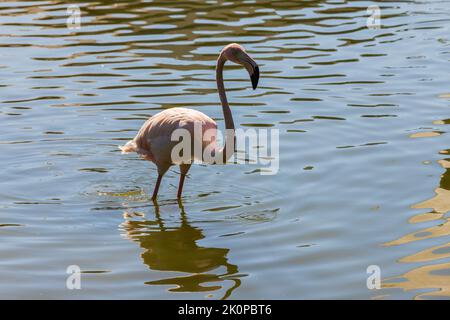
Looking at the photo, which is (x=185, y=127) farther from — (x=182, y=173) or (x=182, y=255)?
(x=182, y=255)

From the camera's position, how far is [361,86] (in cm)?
1268

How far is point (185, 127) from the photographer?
8.80m

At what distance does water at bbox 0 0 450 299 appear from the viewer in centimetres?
775

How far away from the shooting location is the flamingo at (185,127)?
8.42 meters

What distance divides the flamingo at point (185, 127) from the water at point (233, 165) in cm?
49

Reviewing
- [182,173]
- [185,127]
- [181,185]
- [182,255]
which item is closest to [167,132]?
[185,127]

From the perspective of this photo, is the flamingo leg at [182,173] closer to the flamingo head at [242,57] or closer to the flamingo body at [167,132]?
the flamingo body at [167,132]

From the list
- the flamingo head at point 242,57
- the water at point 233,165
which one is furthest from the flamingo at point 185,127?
the water at point 233,165

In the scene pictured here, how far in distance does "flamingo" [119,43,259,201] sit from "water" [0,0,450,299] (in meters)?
0.49

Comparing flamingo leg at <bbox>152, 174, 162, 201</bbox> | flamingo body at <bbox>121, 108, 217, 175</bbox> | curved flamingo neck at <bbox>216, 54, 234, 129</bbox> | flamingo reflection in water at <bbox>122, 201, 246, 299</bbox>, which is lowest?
flamingo reflection in water at <bbox>122, 201, 246, 299</bbox>

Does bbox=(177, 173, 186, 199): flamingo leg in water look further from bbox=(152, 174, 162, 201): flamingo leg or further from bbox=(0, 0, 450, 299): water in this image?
bbox=(152, 174, 162, 201): flamingo leg

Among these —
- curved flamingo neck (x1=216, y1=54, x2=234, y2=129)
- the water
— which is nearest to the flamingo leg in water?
the water
